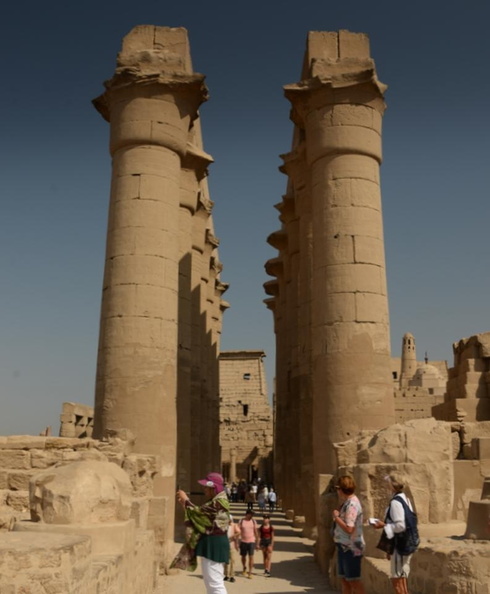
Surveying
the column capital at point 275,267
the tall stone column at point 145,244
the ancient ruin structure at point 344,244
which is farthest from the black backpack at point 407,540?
the column capital at point 275,267

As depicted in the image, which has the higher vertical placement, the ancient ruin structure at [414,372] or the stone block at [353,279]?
the ancient ruin structure at [414,372]

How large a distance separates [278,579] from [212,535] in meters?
5.93

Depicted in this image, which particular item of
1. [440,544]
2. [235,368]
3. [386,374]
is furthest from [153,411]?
Answer: [235,368]

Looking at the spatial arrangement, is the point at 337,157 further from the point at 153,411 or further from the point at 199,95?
the point at 153,411

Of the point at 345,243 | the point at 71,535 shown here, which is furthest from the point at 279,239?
the point at 71,535

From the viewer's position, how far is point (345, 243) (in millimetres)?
13758

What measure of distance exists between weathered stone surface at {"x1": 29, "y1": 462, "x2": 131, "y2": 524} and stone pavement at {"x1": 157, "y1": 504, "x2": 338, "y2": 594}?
13.8 ft

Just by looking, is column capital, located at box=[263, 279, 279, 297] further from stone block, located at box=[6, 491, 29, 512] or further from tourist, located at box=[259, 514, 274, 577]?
stone block, located at box=[6, 491, 29, 512]

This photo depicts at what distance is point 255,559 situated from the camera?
13609 millimetres

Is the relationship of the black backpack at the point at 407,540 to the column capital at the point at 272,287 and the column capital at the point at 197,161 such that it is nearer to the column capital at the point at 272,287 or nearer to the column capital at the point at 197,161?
the column capital at the point at 197,161

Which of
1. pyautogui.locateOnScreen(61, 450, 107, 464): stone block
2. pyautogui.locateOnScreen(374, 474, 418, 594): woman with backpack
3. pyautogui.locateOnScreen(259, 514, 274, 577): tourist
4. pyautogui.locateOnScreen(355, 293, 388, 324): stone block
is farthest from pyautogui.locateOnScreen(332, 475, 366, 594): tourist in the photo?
pyautogui.locateOnScreen(355, 293, 388, 324): stone block

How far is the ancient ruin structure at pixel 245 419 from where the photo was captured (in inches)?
1725

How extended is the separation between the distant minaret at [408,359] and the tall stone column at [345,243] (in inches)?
1966

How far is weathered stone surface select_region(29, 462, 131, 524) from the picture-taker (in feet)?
19.1
